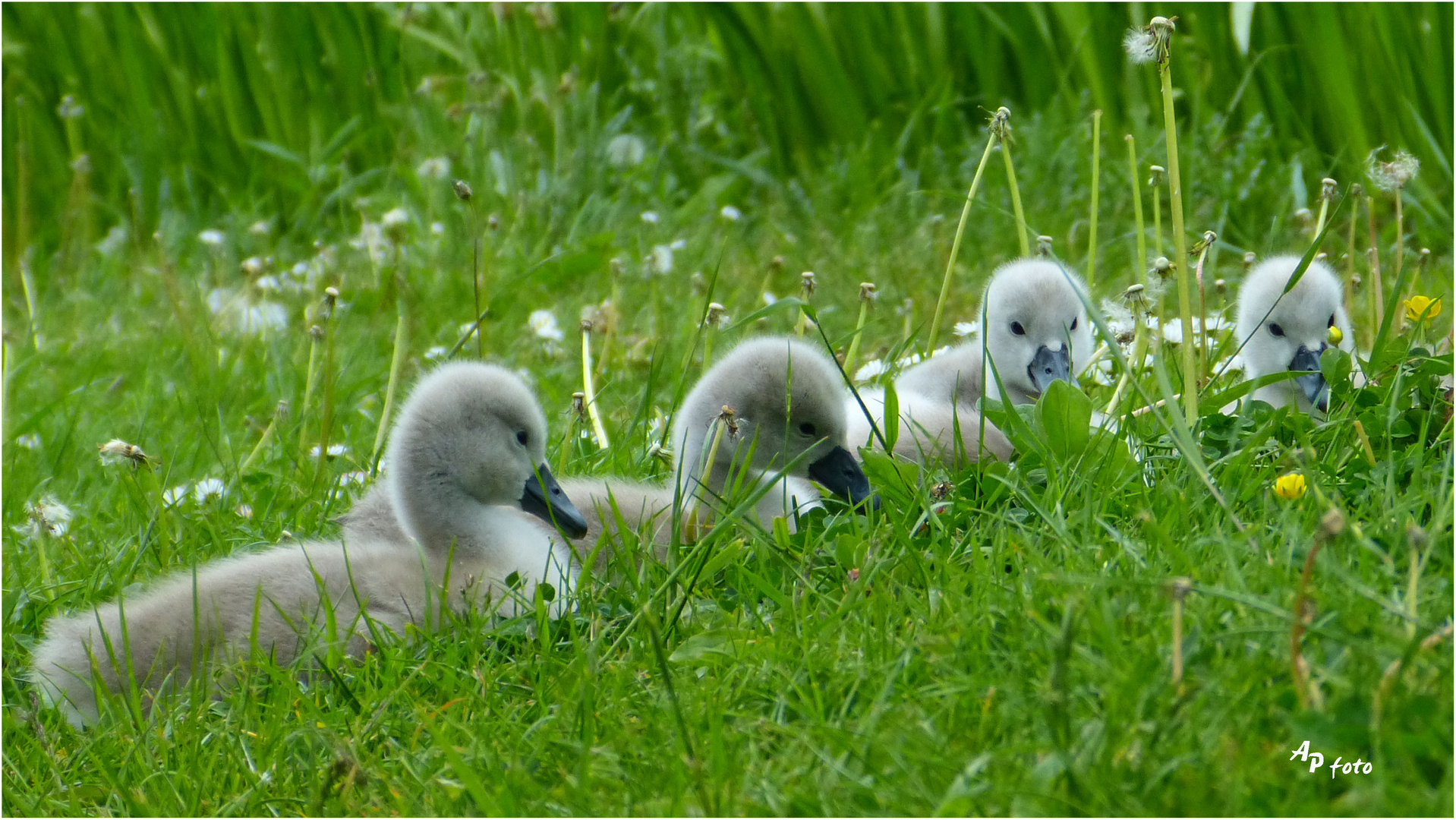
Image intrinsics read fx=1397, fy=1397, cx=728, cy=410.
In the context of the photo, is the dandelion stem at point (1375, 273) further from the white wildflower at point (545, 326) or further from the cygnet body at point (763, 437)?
the white wildflower at point (545, 326)

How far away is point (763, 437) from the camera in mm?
3289

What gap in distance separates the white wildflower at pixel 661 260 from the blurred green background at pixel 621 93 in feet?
3.02

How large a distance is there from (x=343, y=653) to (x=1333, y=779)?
5.51 feet

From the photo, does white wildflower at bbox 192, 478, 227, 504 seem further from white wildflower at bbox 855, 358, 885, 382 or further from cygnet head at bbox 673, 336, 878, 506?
white wildflower at bbox 855, 358, 885, 382

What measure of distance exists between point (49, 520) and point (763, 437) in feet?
5.76

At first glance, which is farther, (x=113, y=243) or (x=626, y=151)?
(x=113, y=243)

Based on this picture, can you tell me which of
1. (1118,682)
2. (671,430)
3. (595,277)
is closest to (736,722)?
(1118,682)

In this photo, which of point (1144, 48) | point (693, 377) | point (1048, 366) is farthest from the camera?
point (693, 377)

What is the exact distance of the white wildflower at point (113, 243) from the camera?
25.5 feet

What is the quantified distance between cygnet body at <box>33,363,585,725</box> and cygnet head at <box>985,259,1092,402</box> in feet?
4.88

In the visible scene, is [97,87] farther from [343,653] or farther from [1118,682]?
[1118,682]

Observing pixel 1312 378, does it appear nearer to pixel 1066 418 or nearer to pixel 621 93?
pixel 1066 418

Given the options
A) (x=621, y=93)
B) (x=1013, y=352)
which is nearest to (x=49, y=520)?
(x=1013, y=352)

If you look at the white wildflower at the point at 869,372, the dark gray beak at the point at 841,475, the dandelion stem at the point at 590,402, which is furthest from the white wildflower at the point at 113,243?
the dark gray beak at the point at 841,475
